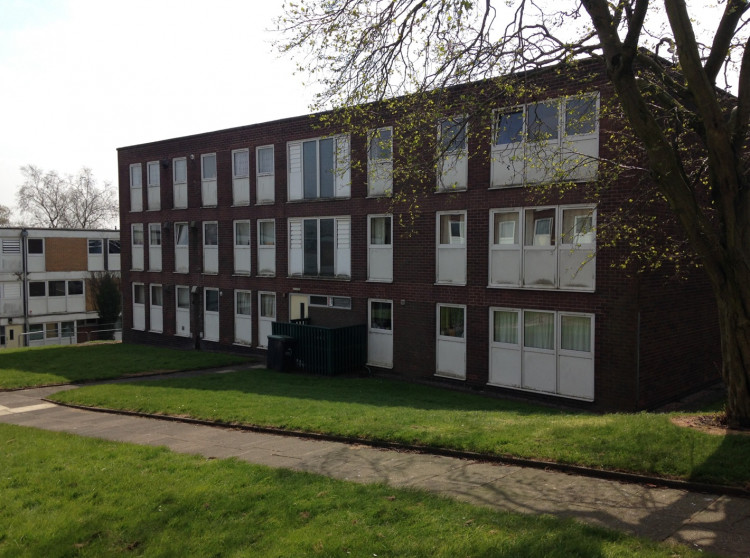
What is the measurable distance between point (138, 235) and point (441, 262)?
17.1 m

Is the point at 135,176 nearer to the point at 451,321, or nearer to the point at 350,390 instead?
the point at 350,390

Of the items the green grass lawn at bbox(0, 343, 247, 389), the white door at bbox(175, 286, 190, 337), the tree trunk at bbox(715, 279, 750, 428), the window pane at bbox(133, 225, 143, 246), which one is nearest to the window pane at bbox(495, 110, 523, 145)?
the tree trunk at bbox(715, 279, 750, 428)

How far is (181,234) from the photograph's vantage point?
26.8 meters

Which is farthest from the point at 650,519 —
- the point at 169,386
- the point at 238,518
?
the point at 169,386

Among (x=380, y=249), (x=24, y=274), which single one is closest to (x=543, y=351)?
(x=380, y=249)

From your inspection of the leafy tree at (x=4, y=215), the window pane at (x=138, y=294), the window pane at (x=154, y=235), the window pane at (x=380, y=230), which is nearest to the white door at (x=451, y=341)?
the window pane at (x=380, y=230)

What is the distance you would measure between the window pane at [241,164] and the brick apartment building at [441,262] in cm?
5

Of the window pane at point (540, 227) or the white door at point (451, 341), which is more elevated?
the window pane at point (540, 227)

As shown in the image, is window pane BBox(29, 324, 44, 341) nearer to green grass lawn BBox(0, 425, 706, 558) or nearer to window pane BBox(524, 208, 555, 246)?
window pane BBox(524, 208, 555, 246)

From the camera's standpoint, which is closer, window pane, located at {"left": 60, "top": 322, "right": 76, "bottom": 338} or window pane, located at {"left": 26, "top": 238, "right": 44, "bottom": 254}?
window pane, located at {"left": 26, "top": 238, "right": 44, "bottom": 254}

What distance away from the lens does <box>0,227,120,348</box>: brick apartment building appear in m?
40.8

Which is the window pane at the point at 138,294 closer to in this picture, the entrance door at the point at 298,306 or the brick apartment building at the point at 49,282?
the entrance door at the point at 298,306

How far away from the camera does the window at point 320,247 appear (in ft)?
67.6

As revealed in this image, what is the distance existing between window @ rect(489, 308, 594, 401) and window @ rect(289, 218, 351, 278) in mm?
5978
